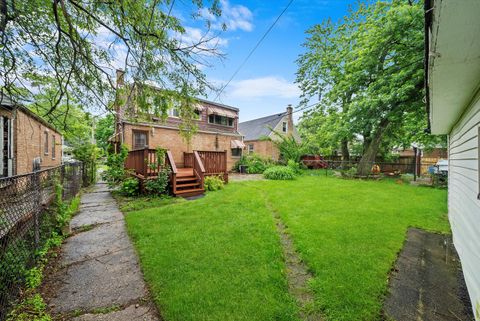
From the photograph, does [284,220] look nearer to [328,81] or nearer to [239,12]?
[239,12]

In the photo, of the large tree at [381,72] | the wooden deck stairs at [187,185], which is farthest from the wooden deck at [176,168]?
the large tree at [381,72]

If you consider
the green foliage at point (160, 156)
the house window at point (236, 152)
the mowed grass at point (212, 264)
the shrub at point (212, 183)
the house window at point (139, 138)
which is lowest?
the mowed grass at point (212, 264)

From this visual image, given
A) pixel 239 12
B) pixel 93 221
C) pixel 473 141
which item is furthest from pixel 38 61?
pixel 473 141

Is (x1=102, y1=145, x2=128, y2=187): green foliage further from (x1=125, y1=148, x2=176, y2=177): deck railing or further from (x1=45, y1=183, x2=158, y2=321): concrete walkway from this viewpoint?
(x1=45, y1=183, x2=158, y2=321): concrete walkway

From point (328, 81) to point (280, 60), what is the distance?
36.8 ft

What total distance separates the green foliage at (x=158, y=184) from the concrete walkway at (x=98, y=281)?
2.73m

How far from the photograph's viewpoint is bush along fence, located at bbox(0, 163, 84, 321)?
6.86 ft

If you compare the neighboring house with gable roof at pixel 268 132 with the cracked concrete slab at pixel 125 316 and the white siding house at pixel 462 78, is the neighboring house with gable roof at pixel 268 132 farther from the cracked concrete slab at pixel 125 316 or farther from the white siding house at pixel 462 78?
the cracked concrete slab at pixel 125 316

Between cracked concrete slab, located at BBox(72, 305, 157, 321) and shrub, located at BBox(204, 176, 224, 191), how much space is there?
21.3 ft

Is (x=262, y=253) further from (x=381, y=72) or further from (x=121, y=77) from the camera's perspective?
(x=381, y=72)

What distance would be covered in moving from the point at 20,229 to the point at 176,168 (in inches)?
239

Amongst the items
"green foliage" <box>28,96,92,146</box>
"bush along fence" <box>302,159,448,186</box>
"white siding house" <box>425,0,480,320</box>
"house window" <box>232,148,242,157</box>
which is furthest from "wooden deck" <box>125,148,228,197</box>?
"bush along fence" <box>302,159,448,186</box>

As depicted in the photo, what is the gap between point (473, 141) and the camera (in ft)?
9.08

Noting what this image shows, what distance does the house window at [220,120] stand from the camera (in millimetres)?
15906
